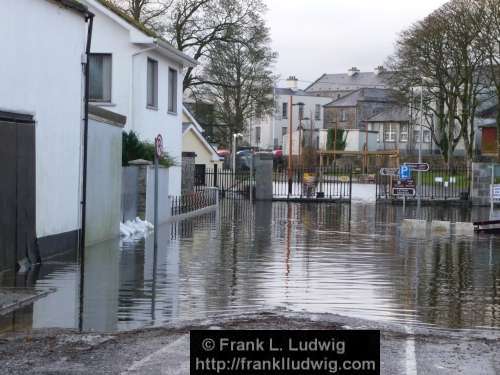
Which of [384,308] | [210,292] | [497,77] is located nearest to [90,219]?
[210,292]

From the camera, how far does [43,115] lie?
53.2 feet

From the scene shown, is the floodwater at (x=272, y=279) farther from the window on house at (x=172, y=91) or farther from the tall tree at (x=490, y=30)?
the tall tree at (x=490, y=30)

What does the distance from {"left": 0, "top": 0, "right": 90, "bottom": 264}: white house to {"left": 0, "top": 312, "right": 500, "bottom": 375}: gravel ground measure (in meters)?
5.46

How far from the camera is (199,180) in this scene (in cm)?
4469

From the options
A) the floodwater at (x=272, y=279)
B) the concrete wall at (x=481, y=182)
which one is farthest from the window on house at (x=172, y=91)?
the concrete wall at (x=481, y=182)

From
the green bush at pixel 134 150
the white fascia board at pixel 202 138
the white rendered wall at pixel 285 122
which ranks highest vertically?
the white rendered wall at pixel 285 122

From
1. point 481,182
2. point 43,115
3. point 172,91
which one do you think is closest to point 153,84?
point 172,91

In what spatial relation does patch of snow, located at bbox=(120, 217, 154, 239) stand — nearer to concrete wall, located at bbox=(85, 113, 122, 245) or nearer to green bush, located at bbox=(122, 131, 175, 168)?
concrete wall, located at bbox=(85, 113, 122, 245)

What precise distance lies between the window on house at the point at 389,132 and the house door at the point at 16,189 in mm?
79065

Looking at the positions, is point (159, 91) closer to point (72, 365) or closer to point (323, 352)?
point (72, 365)

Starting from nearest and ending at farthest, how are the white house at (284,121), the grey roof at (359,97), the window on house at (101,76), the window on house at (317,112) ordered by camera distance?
the window on house at (101,76) → the grey roof at (359,97) → the white house at (284,121) → the window on house at (317,112)

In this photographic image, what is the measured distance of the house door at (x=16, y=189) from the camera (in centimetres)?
1432

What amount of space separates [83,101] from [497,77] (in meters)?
36.2

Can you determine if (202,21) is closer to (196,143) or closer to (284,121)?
(196,143)
